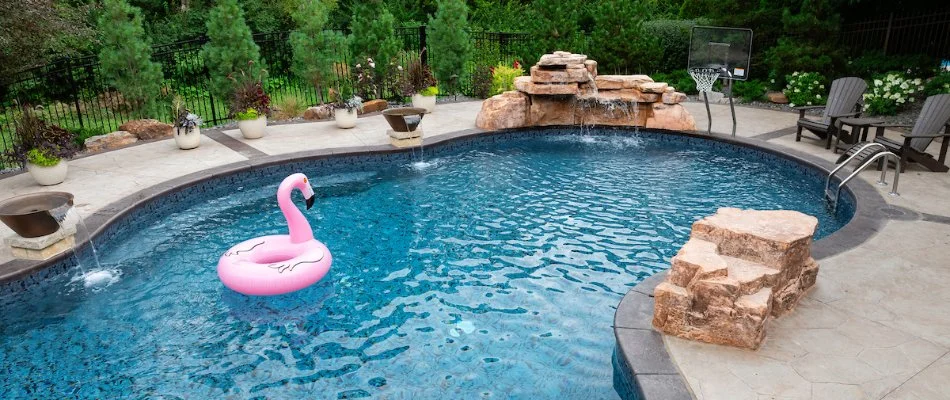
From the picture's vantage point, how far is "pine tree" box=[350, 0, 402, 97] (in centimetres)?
1398

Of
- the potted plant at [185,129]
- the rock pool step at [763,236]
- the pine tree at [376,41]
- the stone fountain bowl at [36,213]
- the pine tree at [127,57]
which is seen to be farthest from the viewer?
the pine tree at [376,41]

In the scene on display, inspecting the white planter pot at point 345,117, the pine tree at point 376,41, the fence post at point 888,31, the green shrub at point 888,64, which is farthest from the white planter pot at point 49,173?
A: the fence post at point 888,31

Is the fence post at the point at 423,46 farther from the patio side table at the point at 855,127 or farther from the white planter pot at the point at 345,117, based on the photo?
the patio side table at the point at 855,127

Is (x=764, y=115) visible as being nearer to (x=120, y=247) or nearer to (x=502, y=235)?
(x=502, y=235)

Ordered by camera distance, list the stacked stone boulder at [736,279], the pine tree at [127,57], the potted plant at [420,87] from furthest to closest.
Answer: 1. the potted plant at [420,87]
2. the pine tree at [127,57]
3. the stacked stone boulder at [736,279]

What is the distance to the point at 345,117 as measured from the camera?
1152cm

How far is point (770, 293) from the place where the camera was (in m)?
4.11

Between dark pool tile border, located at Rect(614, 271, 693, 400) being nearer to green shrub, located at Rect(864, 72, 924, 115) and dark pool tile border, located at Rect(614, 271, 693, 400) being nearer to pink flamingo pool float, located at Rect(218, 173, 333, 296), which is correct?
A: pink flamingo pool float, located at Rect(218, 173, 333, 296)

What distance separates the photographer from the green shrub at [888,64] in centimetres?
1291

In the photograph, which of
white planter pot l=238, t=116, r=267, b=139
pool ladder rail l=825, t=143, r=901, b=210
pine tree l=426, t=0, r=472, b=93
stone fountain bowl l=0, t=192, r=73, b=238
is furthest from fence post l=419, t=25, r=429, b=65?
stone fountain bowl l=0, t=192, r=73, b=238

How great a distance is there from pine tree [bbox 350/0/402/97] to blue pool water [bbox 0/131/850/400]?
5.69 metres

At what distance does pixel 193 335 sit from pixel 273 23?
17306 millimetres

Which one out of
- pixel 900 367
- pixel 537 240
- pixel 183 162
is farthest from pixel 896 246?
pixel 183 162

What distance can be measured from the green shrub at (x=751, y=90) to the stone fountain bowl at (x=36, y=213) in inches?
533
